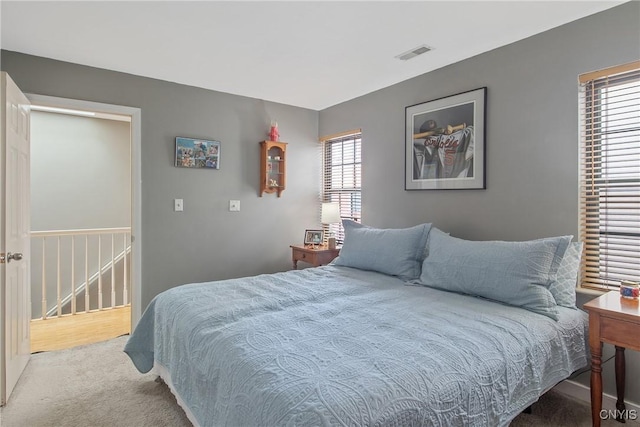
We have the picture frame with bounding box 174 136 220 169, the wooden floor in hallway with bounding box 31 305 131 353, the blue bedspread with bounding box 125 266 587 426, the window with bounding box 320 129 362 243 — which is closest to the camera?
the blue bedspread with bounding box 125 266 587 426

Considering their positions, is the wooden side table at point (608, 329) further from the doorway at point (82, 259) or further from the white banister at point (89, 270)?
the white banister at point (89, 270)

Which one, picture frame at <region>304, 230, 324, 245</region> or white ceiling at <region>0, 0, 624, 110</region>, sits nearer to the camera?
white ceiling at <region>0, 0, 624, 110</region>

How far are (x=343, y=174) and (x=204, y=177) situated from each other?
1.59 metres

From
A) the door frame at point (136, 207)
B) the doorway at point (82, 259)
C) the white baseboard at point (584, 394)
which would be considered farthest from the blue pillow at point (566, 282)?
the doorway at point (82, 259)

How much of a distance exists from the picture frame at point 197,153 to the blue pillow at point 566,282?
3.10m

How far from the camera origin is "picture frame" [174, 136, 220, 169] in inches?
137

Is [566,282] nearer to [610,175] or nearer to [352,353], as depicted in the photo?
[610,175]

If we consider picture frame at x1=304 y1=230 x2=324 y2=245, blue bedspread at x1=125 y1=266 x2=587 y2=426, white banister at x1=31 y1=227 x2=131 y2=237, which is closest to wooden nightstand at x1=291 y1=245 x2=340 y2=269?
picture frame at x1=304 y1=230 x2=324 y2=245

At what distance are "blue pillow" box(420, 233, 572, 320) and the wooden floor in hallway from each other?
3137 mm

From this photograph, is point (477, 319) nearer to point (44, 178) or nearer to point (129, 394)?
point (129, 394)

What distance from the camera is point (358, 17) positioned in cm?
220

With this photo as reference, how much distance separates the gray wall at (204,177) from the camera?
3086 millimetres

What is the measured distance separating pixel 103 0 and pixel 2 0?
57cm

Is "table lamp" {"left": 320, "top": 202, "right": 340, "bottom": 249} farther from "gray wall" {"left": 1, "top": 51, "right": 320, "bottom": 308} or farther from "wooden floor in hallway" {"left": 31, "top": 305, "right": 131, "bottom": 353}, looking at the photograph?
"wooden floor in hallway" {"left": 31, "top": 305, "right": 131, "bottom": 353}
